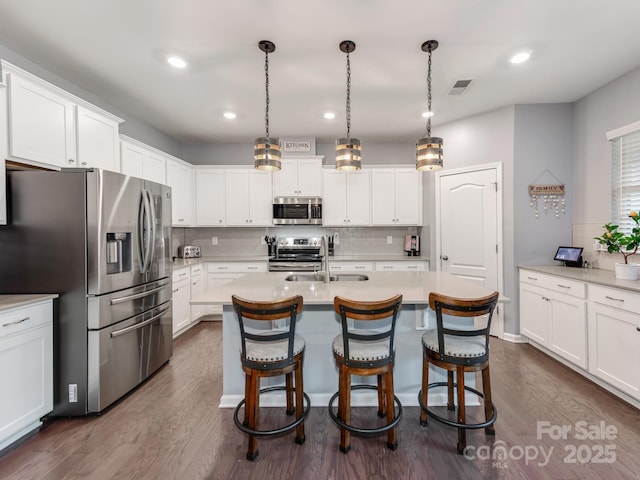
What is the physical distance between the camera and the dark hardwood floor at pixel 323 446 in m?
1.69

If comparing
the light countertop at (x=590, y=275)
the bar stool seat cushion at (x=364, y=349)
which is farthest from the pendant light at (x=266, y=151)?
the light countertop at (x=590, y=275)

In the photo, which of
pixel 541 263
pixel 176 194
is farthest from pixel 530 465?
pixel 176 194

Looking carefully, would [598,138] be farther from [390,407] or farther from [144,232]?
[144,232]

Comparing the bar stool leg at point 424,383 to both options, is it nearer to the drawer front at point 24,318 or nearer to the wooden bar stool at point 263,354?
the wooden bar stool at point 263,354

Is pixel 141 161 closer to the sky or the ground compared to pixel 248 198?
closer to the sky

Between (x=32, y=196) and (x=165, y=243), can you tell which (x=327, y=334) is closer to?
(x=165, y=243)

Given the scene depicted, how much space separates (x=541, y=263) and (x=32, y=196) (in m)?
4.93

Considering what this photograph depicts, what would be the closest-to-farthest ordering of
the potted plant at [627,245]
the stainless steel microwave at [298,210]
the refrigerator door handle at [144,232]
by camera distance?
1. the potted plant at [627,245]
2. the refrigerator door handle at [144,232]
3. the stainless steel microwave at [298,210]

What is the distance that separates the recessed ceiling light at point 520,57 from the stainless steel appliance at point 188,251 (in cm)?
458

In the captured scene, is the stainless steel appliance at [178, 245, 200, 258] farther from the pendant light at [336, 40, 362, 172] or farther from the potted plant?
the potted plant

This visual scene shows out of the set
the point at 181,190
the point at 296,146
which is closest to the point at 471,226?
the point at 296,146

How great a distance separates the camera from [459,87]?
3119mm

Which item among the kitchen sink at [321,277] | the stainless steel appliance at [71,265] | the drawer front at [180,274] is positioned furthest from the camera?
the drawer front at [180,274]

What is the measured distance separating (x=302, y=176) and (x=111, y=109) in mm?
2511
